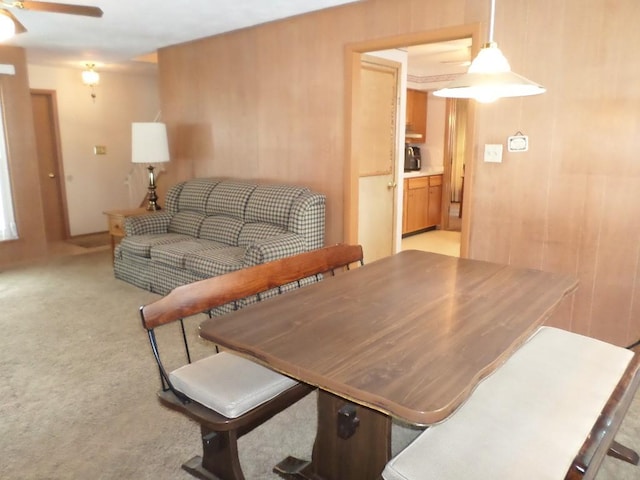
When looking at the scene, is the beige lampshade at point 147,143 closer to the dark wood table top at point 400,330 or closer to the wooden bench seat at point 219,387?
the wooden bench seat at point 219,387

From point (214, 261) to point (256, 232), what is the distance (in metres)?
0.52

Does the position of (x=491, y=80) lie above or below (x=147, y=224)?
above

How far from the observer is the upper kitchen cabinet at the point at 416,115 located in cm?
712

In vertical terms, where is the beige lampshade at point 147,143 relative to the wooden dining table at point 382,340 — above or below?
above

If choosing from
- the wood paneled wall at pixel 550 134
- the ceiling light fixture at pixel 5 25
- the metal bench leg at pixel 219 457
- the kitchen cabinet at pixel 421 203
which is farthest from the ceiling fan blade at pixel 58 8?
the kitchen cabinet at pixel 421 203

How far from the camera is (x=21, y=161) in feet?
18.0

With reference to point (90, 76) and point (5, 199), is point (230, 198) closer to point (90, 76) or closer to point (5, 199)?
point (5, 199)

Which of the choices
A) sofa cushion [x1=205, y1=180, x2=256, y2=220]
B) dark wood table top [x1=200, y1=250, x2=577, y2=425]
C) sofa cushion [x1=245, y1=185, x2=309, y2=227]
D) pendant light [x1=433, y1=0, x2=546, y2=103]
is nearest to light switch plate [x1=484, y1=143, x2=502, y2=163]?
dark wood table top [x1=200, y1=250, x2=577, y2=425]

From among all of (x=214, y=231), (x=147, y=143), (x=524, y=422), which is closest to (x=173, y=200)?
(x=147, y=143)

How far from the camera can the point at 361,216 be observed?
14.9ft

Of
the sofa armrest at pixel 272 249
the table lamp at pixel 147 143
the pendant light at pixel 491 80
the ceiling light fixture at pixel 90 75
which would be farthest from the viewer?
the ceiling light fixture at pixel 90 75

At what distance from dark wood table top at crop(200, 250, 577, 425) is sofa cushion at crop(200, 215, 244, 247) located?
2.24m

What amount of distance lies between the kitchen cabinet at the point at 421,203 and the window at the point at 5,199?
15.7ft

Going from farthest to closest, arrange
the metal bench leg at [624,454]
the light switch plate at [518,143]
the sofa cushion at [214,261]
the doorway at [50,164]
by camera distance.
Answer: the doorway at [50,164]
the sofa cushion at [214,261]
the light switch plate at [518,143]
the metal bench leg at [624,454]
